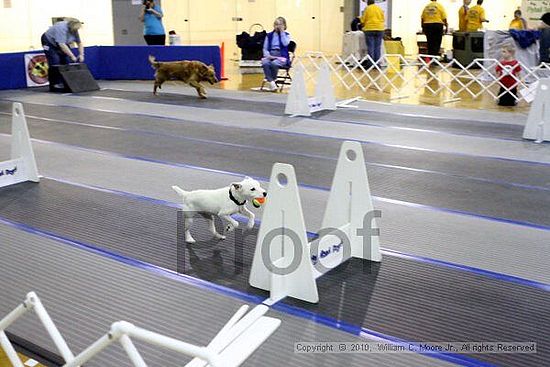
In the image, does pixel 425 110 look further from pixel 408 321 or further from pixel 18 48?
pixel 18 48

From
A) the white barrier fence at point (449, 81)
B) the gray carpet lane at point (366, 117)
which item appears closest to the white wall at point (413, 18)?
the white barrier fence at point (449, 81)

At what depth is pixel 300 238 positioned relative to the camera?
3176mm

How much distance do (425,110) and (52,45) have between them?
6.74 m

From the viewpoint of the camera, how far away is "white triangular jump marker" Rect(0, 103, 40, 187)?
540cm

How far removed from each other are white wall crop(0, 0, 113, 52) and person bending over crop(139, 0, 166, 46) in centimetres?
293

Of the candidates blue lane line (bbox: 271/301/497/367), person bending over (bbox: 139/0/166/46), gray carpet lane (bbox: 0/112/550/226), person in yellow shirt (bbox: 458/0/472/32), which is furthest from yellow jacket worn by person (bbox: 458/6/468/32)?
blue lane line (bbox: 271/301/497/367)

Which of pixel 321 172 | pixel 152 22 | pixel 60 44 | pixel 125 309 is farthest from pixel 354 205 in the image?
pixel 152 22

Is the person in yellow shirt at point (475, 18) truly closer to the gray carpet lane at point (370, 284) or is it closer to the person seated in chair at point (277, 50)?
the person seated in chair at point (277, 50)

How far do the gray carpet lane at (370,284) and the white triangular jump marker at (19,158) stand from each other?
0.74 meters

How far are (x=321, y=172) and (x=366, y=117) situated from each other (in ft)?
10.6

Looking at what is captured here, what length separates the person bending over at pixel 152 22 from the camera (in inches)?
515

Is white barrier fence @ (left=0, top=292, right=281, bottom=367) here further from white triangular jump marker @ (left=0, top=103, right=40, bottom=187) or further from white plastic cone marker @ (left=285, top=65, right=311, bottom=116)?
white plastic cone marker @ (left=285, top=65, right=311, bottom=116)

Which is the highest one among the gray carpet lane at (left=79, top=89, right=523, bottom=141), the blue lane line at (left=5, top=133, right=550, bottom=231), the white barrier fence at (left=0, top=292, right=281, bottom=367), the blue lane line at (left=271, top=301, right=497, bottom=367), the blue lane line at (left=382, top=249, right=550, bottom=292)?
the white barrier fence at (left=0, top=292, right=281, bottom=367)

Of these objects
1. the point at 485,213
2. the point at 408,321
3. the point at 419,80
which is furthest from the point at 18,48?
the point at 408,321
